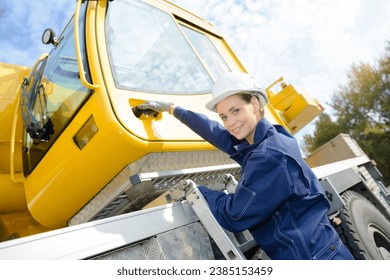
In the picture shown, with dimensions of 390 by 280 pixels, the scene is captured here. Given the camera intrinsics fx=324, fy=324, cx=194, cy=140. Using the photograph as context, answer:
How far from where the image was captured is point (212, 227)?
1.52 metres

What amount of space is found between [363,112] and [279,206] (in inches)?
827

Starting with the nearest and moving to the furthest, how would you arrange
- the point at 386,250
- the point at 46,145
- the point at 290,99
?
1. the point at 46,145
2. the point at 386,250
3. the point at 290,99

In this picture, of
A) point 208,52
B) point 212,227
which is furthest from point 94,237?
point 208,52

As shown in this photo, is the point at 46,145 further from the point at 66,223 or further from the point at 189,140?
the point at 189,140

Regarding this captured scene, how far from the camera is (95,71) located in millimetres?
1977

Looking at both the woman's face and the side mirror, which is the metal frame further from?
the side mirror

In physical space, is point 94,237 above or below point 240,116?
above

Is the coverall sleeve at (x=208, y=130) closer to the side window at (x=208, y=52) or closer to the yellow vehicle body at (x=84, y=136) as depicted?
the yellow vehicle body at (x=84, y=136)

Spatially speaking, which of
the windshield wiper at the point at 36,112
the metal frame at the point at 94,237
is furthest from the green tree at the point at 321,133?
the metal frame at the point at 94,237

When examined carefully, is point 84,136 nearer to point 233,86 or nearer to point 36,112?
point 36,112

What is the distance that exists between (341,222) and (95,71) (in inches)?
77.2

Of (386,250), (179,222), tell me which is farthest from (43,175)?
(386,250)

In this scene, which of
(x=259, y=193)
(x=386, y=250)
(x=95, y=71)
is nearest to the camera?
(x=259, y=193)

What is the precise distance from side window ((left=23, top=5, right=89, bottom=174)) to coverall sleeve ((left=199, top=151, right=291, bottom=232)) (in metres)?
1.17
